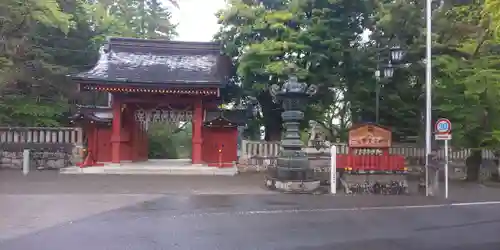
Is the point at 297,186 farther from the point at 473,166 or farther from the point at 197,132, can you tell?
the point at 473,166

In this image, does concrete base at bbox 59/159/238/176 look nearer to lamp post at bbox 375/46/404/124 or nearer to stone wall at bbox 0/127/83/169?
stone wall at bbox 0/127/83/169

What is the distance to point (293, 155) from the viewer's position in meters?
14.8

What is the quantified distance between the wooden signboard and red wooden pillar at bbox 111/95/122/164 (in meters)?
11.2

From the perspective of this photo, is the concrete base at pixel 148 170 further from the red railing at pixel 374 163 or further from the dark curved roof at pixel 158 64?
the red railing at pixel 374 163

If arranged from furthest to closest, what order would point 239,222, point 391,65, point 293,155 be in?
point 391,65, point 293,155, point 239,222

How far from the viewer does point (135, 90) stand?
790 inches

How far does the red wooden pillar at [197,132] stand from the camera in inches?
810

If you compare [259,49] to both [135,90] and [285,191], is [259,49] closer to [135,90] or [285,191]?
[135,90]

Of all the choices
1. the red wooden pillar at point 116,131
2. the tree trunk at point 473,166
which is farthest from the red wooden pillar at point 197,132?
the tree trunk at point 473,166

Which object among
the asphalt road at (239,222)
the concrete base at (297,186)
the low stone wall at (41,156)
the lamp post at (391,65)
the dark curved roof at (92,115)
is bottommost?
the asphalt road at (239,222)

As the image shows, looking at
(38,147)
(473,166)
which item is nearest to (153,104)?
(38,147)

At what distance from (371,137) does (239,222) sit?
22.7 feet

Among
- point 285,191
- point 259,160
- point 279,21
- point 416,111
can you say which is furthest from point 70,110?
point 416,111

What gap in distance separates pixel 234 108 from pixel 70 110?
8.78m
